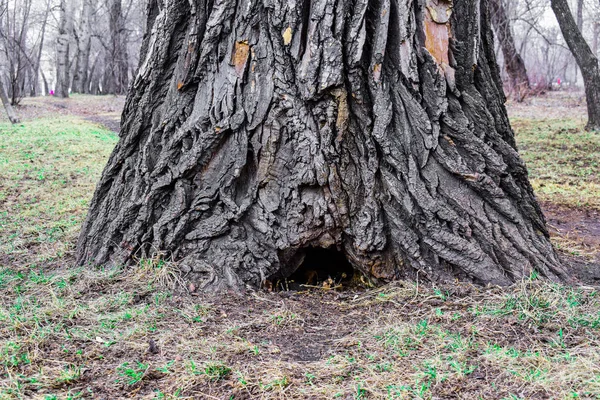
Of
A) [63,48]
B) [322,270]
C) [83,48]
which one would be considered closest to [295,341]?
[322,270]

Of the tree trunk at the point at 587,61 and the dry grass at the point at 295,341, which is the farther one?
the tree trunk at the point at 587,61

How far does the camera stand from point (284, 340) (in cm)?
258

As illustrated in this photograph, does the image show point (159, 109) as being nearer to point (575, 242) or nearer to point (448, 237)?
Result: point (448, 237)

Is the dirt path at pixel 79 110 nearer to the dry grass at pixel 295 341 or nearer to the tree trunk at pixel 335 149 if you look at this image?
the tree trunk at pixel 335 149

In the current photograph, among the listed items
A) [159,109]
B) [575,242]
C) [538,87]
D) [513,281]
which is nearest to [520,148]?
[575,242]

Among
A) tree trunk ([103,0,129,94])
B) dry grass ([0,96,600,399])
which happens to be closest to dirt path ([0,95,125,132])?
tree trunk ([103,0,129,94])

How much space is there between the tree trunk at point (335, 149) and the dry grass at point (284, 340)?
208mm

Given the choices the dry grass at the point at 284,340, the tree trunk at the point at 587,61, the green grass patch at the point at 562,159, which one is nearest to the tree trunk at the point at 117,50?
the green grass patch at the point at 562,159

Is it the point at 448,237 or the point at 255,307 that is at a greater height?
the point at 448,237

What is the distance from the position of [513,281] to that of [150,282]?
2036 mm

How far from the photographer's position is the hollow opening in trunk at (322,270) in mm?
3451

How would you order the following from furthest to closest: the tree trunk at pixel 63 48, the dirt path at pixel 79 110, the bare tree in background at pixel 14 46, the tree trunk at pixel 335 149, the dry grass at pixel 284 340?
the tree trunk at pixel 63 48 < the bare tree in background at pixel 14 46 < the dirt path at pixel 79 110 < the tree trunk at pixel 335 149 < the dry grass at pixel 284 340

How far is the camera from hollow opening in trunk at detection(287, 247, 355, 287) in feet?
11.3

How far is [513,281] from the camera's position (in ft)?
9.64
